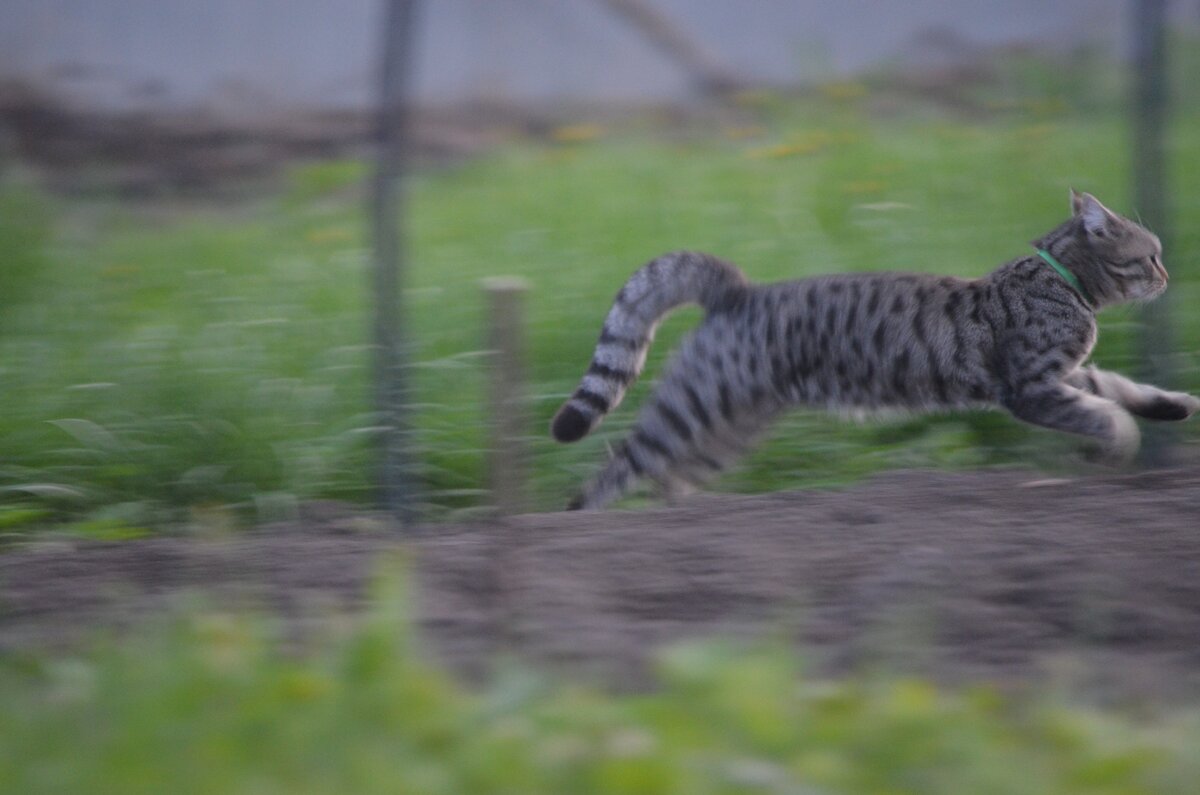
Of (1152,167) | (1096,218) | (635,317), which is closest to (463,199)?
(635,317)

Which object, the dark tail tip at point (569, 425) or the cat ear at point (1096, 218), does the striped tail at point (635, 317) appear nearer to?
the dark tail tip at point (569, 425)

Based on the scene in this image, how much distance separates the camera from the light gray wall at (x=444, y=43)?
861cm

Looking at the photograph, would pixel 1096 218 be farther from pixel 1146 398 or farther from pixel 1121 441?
pixel 1121 441

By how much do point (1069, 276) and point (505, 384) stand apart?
98.7 inches

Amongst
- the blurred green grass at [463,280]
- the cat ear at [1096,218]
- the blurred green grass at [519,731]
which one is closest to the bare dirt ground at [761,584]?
the blurred green grass at [519,731]

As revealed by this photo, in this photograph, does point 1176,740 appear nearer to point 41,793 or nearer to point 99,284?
point 41,793

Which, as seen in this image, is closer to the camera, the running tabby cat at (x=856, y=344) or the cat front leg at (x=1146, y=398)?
the cat front leg at (x=1146, y=398)

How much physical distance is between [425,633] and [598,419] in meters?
1.54

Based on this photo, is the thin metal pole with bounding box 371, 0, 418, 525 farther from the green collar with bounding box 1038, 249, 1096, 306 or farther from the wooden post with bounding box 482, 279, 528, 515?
the green collar with bounding box 1038, 249, 1096, 306

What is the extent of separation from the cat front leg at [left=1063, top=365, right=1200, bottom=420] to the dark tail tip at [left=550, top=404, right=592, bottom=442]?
1653 millimetres

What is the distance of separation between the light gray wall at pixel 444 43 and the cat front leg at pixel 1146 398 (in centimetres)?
421

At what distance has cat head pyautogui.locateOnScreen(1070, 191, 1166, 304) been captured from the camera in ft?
16.5

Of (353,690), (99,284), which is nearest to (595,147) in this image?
(99,284)

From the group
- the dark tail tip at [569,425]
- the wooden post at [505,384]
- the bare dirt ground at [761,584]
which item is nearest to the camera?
the bare dirt ground at [761,584]
